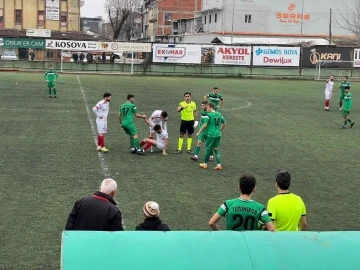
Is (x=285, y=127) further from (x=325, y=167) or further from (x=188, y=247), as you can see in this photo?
(x=188, y=247)

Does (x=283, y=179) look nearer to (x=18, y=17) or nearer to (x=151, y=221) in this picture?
(x=151, y=221)

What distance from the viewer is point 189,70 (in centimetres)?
5400

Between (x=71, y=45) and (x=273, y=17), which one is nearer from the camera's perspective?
(x=71, y=45)

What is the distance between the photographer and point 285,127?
77.4 feet

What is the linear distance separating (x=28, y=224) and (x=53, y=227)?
0.47 meters

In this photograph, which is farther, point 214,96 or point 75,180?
point 214,96

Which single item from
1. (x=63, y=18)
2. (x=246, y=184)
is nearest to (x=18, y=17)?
(x=63, y=18)

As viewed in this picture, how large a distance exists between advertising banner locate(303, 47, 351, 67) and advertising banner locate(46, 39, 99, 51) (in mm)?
19258

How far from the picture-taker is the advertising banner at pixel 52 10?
85.8 metres

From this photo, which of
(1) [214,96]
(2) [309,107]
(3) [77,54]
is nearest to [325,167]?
(1) [214,96]

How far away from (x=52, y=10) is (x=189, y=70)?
39.4 metres

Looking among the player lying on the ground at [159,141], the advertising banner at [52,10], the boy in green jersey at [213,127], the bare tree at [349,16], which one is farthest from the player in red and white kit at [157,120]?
the advertising banner at [52,10]

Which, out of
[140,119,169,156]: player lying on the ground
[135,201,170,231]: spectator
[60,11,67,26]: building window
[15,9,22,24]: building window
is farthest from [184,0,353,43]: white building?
[135,201,170,231]: spectator

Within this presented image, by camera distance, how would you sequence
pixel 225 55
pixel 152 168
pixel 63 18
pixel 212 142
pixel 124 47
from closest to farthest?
1. pixel 212 142
2. pixel 152 168
3. pixel 225 55
4. pixel 124 47
5. pixel 63 18
